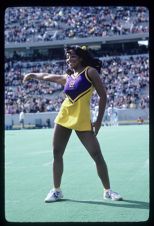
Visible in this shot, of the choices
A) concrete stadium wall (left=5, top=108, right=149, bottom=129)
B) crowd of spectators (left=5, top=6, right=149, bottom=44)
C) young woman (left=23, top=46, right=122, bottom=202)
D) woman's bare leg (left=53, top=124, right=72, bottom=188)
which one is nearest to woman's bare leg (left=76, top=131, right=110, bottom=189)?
young woman (left=23, top=46, right=122, bottom=202)

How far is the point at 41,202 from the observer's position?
536 cm

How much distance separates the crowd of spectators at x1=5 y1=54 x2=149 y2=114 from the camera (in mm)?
33406

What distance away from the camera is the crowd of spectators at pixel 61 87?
33.4 metres

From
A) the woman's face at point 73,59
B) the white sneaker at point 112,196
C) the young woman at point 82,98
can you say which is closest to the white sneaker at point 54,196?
the young woman at point 82,98

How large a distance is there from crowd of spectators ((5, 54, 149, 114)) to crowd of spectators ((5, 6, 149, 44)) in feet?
9.57

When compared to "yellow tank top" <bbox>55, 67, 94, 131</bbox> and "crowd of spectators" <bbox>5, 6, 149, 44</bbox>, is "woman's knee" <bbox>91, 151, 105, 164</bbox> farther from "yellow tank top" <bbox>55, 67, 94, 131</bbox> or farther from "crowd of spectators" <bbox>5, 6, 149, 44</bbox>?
"crowd of spectators" <bbox>5, 6, 149, 44</bbox>

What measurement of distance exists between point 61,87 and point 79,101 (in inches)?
1264

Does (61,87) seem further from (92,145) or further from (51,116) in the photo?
(92,145)

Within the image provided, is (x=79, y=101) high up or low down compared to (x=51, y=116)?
up

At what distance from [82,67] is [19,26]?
4297 centimetres

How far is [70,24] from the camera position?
46281 millimetres

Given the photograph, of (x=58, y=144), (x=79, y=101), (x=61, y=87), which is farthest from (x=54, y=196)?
(x=61, y=87)

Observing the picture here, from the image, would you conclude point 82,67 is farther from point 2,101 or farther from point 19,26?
point 19,26

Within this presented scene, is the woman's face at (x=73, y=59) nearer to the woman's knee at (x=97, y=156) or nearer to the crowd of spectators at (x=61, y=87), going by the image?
the woman's knee at (x=97, y=156)
